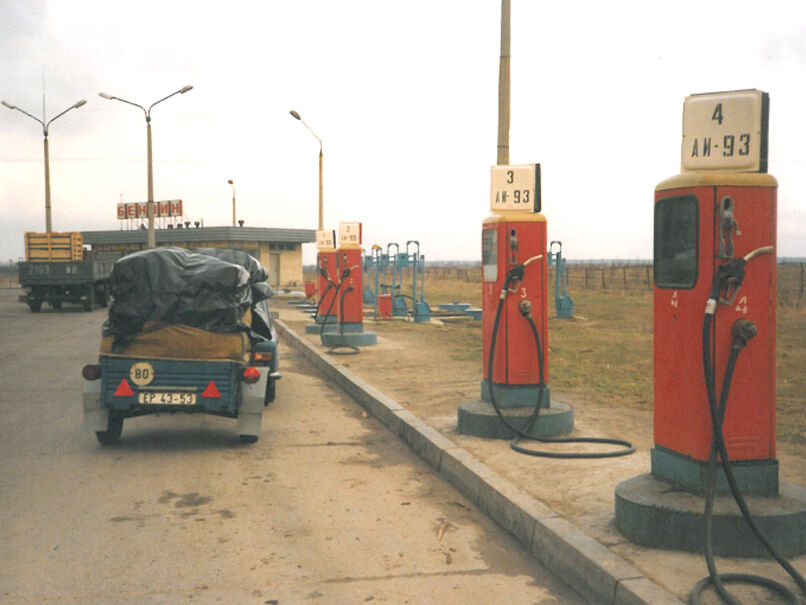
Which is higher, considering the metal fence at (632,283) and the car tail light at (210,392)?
the car tail light at (210,392)

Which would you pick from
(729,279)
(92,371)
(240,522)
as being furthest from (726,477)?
(92,371)

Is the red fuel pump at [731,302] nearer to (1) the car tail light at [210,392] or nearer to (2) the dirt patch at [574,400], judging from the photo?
(2) the dirt patch at [574,400]

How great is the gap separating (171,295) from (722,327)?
215 inches

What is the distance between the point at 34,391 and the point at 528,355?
298 inches

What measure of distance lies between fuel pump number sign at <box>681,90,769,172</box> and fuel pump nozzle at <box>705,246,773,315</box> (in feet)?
1.74

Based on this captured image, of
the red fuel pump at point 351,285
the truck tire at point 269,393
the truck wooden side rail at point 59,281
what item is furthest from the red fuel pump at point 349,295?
the truck wooden side rail at point 59,281

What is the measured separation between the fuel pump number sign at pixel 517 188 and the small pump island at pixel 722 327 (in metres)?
3.63

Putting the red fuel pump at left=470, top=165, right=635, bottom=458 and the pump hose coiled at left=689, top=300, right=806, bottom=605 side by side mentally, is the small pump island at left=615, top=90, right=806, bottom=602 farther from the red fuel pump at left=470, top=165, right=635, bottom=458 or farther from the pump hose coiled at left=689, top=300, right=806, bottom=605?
the red fuel pump at left=470, top=165, right=635, bottom=458

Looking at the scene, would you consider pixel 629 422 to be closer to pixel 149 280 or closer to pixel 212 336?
pixel 212 336

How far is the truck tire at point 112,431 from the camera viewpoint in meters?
8.70

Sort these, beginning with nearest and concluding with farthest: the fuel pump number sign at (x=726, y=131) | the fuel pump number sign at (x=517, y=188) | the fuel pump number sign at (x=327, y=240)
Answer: the fuel pump number sign at (x=726, y=131), the fuel pump number sign at (x=517, y=188), the fuel pump number sign at (x=327, y=240)

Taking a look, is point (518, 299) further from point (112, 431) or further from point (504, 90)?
point (112, 431)

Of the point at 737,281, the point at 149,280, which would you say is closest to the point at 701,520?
the point at 737,281

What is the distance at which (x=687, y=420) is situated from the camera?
17.2 feet
